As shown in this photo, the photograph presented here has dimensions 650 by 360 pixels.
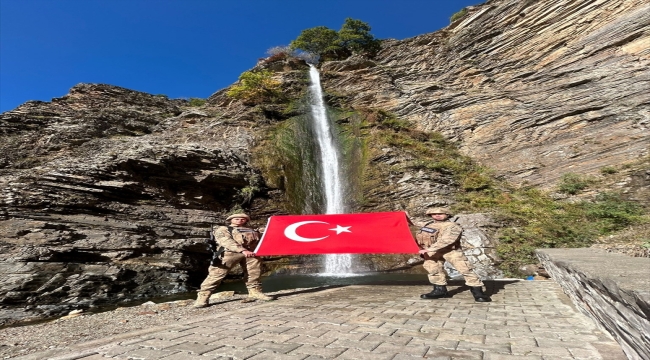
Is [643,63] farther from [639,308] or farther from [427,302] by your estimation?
[639,308]

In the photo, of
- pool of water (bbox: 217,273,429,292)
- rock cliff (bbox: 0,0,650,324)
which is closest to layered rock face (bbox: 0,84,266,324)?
rock cliff (bbox: 0,0,650,324)

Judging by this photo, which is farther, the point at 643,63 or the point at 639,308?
the point at 643,63

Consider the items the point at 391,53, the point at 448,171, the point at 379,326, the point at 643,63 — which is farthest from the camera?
the point at 391,53

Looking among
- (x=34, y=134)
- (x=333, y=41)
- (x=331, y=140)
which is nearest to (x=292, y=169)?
(x=331, y=140)

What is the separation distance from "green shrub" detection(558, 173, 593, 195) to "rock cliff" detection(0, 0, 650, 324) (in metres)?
0.55

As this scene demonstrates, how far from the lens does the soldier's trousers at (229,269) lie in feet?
20.1

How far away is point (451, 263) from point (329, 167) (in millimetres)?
14673

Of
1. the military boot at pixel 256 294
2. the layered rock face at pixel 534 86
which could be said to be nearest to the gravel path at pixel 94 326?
the military boot at pixel 256 294

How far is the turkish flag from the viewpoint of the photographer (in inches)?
262

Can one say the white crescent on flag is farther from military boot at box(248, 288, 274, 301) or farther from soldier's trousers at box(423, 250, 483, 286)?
soldier's trousers at box(423, 250, 483, 286)

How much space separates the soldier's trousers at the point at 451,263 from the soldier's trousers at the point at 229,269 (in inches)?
136

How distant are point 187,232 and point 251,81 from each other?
17857 millimetres

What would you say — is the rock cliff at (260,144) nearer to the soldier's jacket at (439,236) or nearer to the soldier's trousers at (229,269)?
the soldier's trousers at (229,269)

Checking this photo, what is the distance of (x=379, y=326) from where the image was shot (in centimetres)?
376
